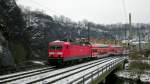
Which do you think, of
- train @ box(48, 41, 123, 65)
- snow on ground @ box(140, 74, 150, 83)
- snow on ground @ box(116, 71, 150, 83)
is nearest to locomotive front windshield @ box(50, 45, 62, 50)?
train @ box(48, 41, 123, 65)

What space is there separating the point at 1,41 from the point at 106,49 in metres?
43.4

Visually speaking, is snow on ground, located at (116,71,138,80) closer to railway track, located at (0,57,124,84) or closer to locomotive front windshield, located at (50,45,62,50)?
locomotive front windshield, located at (50,45,62,50)

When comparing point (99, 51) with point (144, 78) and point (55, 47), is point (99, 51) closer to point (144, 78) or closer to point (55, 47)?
point (144, 78)

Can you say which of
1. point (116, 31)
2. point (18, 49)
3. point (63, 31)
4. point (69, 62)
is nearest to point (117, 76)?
point (69, 62)

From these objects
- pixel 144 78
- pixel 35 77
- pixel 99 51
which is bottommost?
pixel 144 78

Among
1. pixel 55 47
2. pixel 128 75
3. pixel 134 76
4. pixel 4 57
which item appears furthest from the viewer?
pixel 128 75

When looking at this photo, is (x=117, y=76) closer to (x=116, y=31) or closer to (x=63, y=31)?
(x=63, y=31)

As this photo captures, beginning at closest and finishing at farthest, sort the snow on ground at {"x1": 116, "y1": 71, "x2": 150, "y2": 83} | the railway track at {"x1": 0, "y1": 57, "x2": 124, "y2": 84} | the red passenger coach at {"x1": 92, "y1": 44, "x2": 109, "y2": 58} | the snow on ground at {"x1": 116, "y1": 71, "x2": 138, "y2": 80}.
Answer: the railway track at {"x1": 0, "y1": 57, "x2": 124, "y2": 84}
the snow on ground at {"x1": 116, "y1": 71, "x2": 150, "y2": 83}
the snow on ground at {"x1": 116, "y1": 71, "x2": 138, "y2": 80}
the red passenger coach at {"x1": 92, "y1": 44, "x2": 109, "y2": 58}

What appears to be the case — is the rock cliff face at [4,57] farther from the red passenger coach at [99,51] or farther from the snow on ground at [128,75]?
the red passenger coach at [99,51]

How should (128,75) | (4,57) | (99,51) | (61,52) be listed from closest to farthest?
1. (4,57)
2. (61,52)
3. (128,75)
4. (99,51)

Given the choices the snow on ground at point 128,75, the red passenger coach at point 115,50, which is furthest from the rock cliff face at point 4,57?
the red passenger coach at point 115,50

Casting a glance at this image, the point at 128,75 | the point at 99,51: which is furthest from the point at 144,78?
the point at 99,51

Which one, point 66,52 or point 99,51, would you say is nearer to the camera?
point 66,52

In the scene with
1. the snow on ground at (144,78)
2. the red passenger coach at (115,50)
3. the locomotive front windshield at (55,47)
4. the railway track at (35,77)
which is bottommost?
the snow on ground at (144,78)
